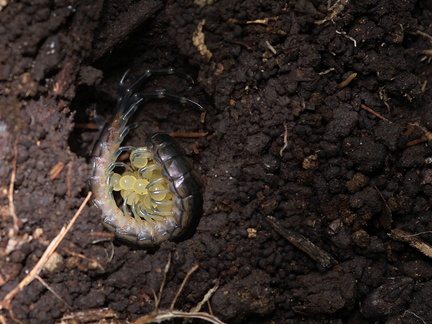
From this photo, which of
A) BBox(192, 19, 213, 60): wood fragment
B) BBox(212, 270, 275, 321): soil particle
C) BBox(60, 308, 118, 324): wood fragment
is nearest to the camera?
BBox(60, 308, 118, 324): wood fragment

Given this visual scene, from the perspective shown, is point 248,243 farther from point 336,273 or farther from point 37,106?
point 37,106

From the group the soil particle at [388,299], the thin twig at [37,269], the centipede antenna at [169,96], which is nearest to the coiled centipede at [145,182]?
the centipede antenna at [169,96]

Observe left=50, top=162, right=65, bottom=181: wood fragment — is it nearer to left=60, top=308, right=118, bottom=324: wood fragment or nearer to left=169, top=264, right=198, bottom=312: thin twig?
left=60, top=308, right=118, bottom=324: wood fragment

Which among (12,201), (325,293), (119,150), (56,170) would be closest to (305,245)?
(325,293)

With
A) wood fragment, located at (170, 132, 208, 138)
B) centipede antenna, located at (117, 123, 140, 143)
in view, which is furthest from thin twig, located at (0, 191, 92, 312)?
wood fragment, located at (170, 132, 208, 138)

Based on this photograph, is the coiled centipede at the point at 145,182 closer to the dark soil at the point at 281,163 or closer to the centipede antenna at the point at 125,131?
the centipede antenna at the point at 125,131
